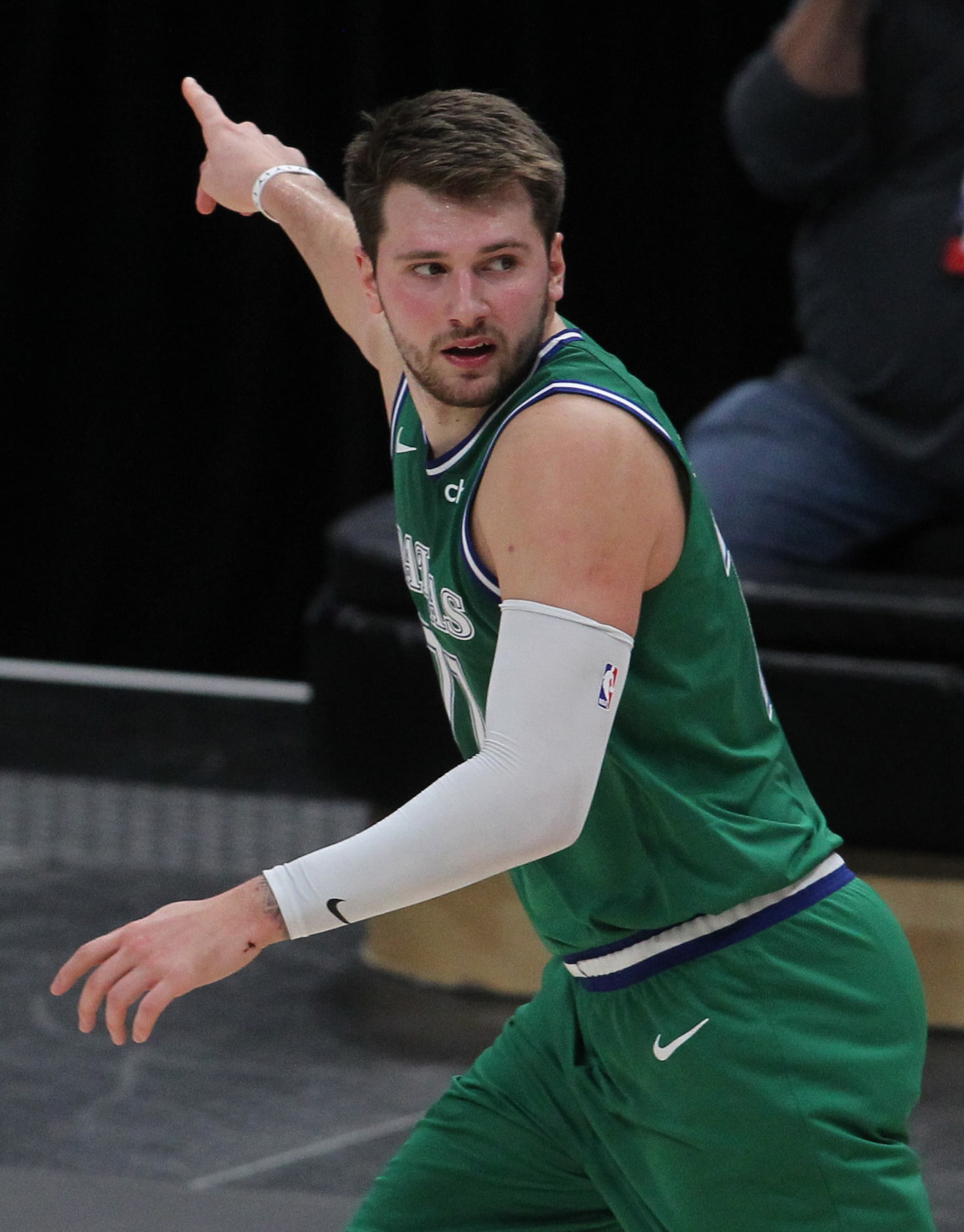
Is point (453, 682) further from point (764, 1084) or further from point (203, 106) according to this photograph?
point (203, 106)

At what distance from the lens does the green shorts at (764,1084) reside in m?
1.49

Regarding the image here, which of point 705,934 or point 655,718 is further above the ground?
point 655,718

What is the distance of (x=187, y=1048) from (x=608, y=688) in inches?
71.7

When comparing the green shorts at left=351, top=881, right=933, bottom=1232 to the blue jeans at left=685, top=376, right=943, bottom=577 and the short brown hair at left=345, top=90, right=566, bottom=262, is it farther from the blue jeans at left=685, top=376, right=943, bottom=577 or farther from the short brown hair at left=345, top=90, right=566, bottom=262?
the blue jeans at left=685, top=376, right=943, bottom=577

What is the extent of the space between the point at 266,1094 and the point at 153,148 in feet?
7.96

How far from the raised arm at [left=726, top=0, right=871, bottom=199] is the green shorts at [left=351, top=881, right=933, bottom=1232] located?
6.35 feet

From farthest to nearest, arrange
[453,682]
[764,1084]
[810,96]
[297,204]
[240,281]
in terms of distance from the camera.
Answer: [240,281]
[810,96]
[297,204]
[453,682]
[764,1084]

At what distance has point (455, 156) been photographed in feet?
4.57

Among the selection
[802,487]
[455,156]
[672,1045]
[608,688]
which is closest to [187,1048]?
[802,487]

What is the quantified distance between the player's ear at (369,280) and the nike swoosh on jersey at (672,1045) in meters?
0.62

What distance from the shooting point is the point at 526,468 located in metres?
1.36

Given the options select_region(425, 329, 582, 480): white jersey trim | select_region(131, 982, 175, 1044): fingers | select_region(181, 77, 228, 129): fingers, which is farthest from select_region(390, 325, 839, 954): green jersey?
select_region(181, 77, 228, 129): fingers

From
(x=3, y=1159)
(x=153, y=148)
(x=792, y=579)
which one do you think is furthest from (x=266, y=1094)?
(x=153, y=148)

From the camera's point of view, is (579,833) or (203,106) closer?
(579,833)
